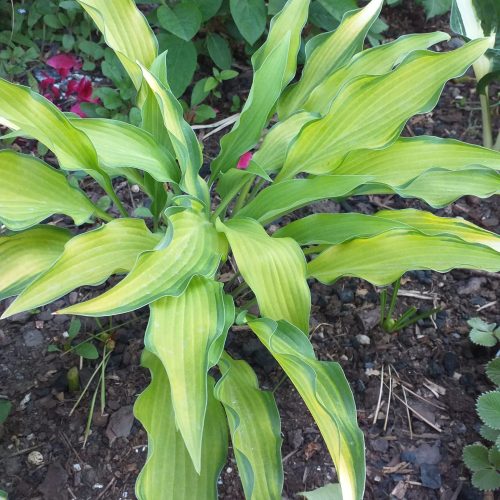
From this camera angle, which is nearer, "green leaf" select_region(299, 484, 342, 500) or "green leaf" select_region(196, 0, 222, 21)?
"green leaf" select_region(299, 484, 342, 500)

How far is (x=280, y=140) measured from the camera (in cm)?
137

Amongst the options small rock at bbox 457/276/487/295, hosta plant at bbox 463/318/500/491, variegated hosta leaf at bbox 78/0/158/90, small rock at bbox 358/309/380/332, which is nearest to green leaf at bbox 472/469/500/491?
hosta plant at bbox 463/318/500/491

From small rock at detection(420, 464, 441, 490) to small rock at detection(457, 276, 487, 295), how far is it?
0.49m

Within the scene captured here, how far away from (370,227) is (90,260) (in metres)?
0.52

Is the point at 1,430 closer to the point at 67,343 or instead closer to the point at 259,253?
the point at 67,343

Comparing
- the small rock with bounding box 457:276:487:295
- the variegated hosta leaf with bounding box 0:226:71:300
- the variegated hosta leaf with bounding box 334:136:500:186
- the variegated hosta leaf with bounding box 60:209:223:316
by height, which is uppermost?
the variegated hosta leaf with bounding box 334:136:500:186

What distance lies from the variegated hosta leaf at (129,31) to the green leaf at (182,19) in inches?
15.6

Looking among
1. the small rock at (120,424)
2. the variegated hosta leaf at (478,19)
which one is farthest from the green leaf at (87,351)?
the variegated hosta leaf at (478,19)

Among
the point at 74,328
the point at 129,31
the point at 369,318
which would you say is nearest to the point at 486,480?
the point at 369,318

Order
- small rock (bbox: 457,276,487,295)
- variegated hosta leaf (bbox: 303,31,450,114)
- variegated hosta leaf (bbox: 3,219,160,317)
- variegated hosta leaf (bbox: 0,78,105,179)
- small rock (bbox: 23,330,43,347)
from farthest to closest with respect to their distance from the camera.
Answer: small rock (bbox: 457,276,487,295)
small rock (bbox: 23,330,43,347)
variegated hosta leaf (bbox: 303,31,450,114)
variegated hosta leaf (bbox: 0,78,105,179)
variegated hosta leaf (bbox: 3,219,160,317)

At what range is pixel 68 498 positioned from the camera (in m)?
1.24

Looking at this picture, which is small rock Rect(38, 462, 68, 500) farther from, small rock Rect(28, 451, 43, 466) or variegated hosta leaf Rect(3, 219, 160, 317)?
variegated hosta leaf Rect(3, 219, 160, 317)

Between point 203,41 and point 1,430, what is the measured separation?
132 cm

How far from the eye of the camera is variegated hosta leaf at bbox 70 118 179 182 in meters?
1.18
